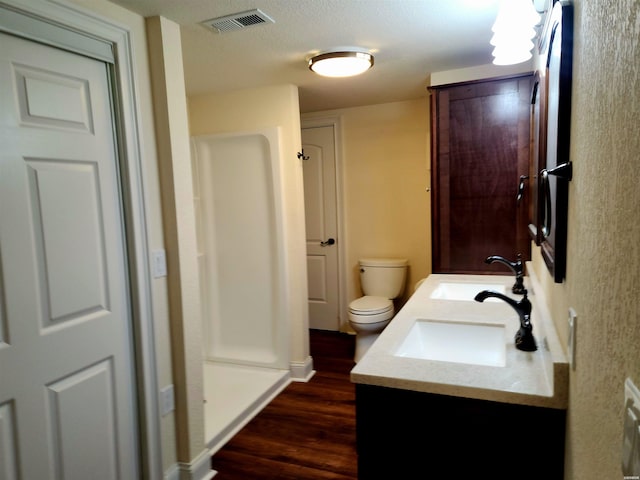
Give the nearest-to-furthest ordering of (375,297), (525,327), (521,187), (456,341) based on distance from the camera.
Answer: (525,327)
(456,341)
(521,187)
(375,297)

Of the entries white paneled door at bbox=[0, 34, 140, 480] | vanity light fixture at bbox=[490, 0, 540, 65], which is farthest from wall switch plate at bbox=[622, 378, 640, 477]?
white paneled door at bbox=[0, 34, 140, 480]

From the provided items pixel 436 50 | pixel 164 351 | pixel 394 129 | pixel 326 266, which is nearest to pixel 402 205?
pixel 394 129

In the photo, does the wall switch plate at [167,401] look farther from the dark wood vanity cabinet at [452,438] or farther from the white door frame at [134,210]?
the dark wood vanity cabinet at [452,438]

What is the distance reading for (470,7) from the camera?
73.4 inches

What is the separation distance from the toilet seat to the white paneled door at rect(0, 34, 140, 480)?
1.90 m

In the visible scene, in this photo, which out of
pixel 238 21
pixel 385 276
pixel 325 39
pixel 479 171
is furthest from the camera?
pixel 385 276

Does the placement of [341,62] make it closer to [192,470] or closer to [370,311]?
[370,311]

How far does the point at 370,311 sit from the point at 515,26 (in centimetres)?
226

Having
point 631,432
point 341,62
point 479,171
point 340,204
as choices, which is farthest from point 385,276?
point 631,432

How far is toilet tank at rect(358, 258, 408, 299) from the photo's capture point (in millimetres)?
3812

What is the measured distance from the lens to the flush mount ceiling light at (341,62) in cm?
235

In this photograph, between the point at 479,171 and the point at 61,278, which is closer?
the point at 61,278

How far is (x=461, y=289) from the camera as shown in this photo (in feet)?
8.26

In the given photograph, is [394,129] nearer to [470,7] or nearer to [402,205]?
[402,205]
